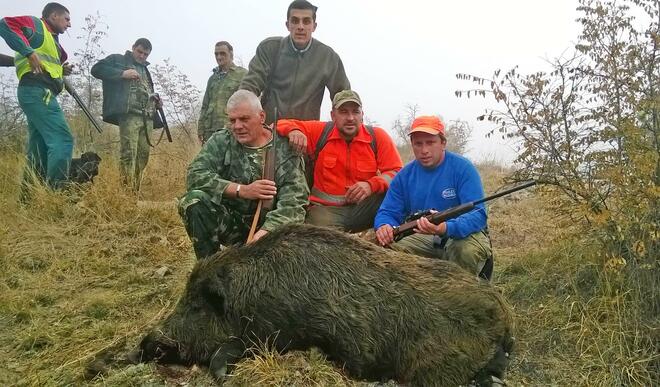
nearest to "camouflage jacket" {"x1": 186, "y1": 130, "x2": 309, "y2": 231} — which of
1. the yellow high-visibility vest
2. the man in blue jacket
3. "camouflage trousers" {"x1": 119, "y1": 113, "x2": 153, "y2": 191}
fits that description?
the man in blue jacket

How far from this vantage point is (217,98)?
26.1ft

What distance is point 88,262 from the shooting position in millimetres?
4691

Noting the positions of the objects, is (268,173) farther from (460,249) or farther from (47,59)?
(47,59)

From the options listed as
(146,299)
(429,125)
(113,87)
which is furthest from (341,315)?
(113,87)

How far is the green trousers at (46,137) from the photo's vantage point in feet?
19.6

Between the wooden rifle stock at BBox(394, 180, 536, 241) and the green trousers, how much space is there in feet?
13.9

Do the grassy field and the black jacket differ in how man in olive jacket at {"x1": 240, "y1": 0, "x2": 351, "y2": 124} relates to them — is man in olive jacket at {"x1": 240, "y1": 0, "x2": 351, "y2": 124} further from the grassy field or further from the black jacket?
the black jacket

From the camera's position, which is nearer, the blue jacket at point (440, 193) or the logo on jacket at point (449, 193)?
the blue jacket at point (440, 193)

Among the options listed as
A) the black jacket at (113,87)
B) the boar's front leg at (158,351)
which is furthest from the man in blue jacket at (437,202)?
the black jacket at (113,87)

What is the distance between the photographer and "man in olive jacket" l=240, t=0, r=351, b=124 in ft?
16.6

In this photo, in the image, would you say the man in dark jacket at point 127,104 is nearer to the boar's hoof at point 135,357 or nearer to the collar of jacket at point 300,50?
the collar of jacket at point 300,50

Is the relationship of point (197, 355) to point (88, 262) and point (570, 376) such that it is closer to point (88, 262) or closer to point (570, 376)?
point (570, 376)

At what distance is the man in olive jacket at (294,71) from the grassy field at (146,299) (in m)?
1.68

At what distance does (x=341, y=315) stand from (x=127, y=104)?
5894mm
